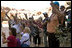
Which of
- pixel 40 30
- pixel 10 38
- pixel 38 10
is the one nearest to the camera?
pixel 10 38

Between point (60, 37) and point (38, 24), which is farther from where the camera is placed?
point (38, 24)

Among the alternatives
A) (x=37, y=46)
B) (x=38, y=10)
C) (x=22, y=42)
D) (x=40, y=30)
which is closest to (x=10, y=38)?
(x=22, y=42)

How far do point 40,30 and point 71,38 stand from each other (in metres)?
2.71

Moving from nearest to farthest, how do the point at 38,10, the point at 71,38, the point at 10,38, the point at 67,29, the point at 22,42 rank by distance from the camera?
the point at 71,38 < the point at 67,29 < the point at 10,38 < the point at 22,42 < the point at 38,10

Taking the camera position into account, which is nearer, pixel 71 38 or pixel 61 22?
pixel 71 38

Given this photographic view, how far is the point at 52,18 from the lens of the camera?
483 cm

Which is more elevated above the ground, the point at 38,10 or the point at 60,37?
the point at 38,10

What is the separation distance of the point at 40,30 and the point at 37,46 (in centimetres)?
79

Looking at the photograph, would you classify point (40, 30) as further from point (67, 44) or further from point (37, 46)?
point (67, 44)

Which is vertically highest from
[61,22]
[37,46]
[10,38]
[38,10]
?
[38,10]

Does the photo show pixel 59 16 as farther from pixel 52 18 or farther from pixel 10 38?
pixel 10 38

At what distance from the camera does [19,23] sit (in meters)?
7.09

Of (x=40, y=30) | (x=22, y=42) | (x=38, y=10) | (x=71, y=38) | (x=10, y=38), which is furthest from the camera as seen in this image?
(x=38, y=10)

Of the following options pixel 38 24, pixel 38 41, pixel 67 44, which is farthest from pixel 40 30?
pixel 67 44
